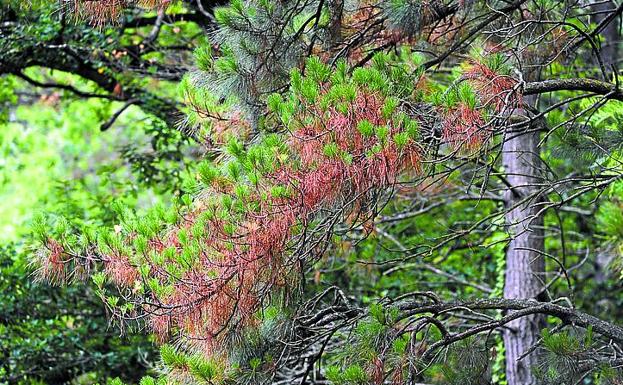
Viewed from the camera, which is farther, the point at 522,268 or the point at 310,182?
the point at 522,268

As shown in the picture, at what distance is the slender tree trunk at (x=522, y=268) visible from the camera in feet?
20.5

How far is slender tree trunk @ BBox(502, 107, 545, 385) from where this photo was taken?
6.25m

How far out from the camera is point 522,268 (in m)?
6.55

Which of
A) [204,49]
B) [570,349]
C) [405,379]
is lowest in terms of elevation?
[405,379]

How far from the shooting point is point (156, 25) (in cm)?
826

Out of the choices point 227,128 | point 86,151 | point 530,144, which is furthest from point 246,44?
point 86,151

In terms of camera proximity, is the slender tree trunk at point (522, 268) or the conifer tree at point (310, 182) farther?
the slender tree trunk at point (522, 268)

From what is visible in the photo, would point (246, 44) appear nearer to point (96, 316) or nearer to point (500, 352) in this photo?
point (500, 352)

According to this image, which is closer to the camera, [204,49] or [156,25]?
[204,49]

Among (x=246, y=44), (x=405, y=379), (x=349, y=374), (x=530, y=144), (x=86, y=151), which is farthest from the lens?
(x=86, y=151)

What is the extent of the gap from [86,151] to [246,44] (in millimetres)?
12063

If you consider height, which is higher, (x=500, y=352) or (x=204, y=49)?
(x=204, y=49)

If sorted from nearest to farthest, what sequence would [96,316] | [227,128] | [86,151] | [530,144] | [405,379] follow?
[405,379] < [227,128] < [530,144] < [96,316] < [86,151]

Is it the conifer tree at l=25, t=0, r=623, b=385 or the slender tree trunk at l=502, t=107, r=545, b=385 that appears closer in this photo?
the conifer tree at l=25, t=0, r=623, b=385
